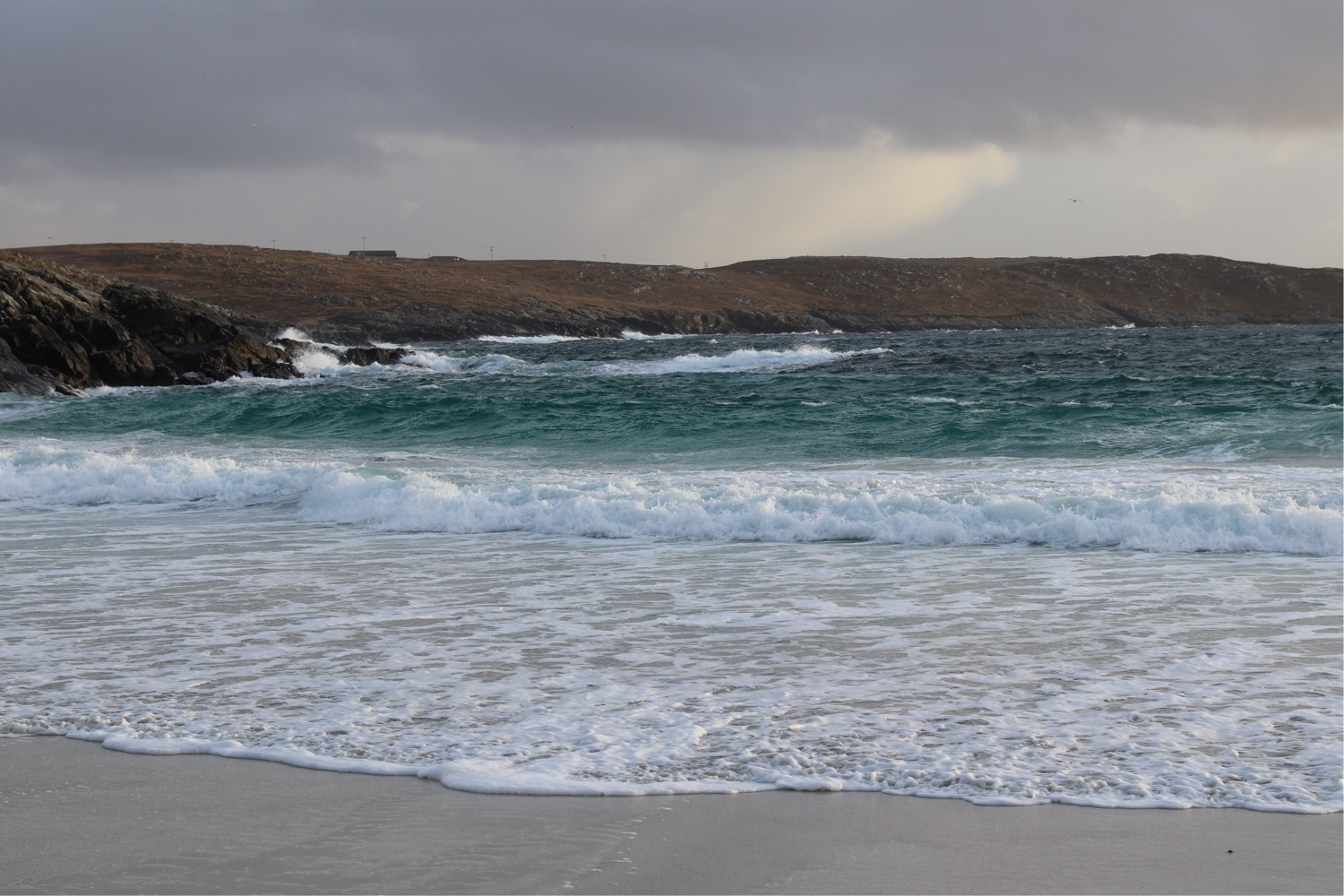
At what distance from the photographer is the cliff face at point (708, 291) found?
3474 inches

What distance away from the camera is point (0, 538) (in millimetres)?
A: 10445

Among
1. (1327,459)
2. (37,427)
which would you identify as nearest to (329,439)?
(37,427)

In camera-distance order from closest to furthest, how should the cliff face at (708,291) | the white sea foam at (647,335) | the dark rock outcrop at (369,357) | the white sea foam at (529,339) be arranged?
the dark rock outcrop at (369,357)
the white sea foam at (529,339)
the cliff face at (708,291)
the white sea foam at (647,335)

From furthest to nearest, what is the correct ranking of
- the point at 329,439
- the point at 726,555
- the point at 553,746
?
the point at 329,439 → the point at 726,555 → the point at 553,746

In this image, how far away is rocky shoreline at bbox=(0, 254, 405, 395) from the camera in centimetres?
3344

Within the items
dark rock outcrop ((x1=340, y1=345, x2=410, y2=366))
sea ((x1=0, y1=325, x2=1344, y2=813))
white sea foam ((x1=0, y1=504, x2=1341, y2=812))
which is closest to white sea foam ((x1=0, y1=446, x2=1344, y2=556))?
sea ((x1=0, y1=325, x2=1344, y2=813))

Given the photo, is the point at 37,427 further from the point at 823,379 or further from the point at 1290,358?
the point at 1290,358

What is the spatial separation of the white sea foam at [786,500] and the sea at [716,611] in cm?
5

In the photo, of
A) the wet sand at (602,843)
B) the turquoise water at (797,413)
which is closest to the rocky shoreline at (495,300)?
the turquoise water at (797,413)

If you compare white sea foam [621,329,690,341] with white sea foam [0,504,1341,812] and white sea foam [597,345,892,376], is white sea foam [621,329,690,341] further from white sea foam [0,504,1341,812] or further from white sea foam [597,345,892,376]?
white sea foam [0,504,1341,812]

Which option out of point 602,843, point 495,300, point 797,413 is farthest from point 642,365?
point 495,300

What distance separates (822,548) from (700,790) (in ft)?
18.8

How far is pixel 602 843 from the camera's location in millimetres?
3650

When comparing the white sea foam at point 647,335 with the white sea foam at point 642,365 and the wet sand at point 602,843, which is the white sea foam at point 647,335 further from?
the wet sand at point 602,843
